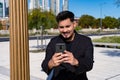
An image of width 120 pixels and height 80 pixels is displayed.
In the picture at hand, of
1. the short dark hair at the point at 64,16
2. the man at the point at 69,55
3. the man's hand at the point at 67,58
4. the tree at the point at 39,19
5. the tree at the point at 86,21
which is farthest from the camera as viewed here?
the tree at the point at 86,21

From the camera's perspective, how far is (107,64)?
11.9m

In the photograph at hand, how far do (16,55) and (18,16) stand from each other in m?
0.24

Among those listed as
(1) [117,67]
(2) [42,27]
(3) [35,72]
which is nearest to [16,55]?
(3) [35,72]

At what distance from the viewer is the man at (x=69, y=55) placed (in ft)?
5.49

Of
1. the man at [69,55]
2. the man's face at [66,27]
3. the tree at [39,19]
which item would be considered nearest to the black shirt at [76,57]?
the man at [69,55]

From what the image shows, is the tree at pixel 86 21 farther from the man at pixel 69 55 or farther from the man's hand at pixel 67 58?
the man's hand at pixel 67 58

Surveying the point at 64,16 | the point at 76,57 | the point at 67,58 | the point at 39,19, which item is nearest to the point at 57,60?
the point at 67,58

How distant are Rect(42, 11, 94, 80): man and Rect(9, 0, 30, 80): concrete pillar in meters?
0.18

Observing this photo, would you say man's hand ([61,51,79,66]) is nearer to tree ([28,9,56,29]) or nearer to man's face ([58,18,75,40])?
man's face ([58,18,75,40])

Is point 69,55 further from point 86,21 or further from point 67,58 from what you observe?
point 86,21

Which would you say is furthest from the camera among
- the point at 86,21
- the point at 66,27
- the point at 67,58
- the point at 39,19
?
the point at 86,21

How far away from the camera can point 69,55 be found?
1.59 metres

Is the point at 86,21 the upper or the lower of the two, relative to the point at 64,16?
lower

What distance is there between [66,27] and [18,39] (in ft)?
1.08
